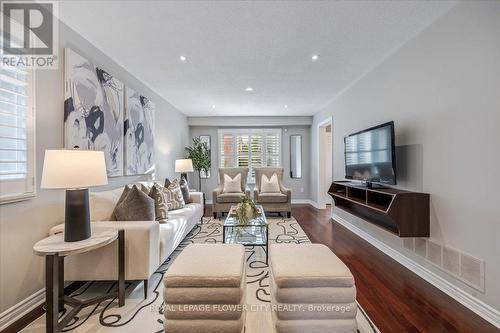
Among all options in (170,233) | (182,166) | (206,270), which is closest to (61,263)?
(170,233)

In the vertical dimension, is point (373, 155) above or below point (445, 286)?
above

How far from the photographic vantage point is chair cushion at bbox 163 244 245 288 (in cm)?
133

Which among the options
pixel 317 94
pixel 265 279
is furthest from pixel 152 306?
pixel 317 94

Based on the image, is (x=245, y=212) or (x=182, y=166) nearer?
(x=245, y=212)

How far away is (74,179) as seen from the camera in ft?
5.09

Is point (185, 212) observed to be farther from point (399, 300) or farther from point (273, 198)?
point (399, 300)

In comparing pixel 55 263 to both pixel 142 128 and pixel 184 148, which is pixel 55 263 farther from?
pixel 184 148

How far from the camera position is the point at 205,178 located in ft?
21.4

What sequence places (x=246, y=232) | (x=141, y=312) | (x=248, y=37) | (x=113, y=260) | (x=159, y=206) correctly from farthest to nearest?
(x=246, y=232) < (x=159, y=206) < (x=248, y=37) < (x=113, y=260) < (x=141, y=312)

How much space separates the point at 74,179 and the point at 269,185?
3853 millimetres

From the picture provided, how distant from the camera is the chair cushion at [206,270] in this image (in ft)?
4.36

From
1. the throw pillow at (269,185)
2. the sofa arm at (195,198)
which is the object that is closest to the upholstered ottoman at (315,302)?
the sofa arm at (195,198)

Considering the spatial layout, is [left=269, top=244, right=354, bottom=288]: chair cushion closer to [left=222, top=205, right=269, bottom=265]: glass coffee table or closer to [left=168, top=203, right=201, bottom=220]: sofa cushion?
[left=222, top=205, right=269, bottom=265]: glass coffee table

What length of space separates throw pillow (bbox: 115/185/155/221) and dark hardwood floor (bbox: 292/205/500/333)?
6.99 feet
